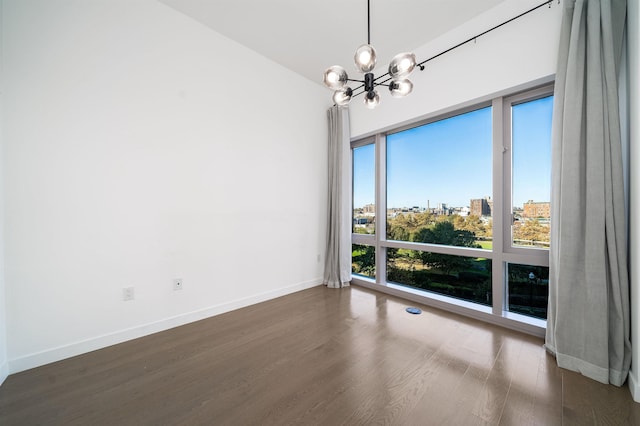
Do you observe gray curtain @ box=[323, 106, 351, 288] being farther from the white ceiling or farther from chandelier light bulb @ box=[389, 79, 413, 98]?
chandelier light bulb @ box=[389, 79, 413, 98]

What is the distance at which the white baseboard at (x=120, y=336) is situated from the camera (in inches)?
69.1

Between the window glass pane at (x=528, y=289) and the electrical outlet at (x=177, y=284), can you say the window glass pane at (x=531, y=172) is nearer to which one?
the window glass pane at (x=528, y=289)

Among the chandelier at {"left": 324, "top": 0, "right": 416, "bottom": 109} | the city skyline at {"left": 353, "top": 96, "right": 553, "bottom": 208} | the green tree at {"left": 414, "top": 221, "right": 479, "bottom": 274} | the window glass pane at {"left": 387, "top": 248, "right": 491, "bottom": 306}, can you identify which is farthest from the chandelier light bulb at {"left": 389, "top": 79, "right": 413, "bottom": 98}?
the window glass pane at {"left": 387, "top": 248, "right": 491, "bottom": 306}

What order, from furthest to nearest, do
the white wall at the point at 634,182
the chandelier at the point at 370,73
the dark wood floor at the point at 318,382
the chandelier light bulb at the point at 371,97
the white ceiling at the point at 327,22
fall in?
the white ceiling at the point at 327,22 < the chandelier light bulb at the point at 371,97 < the chandelier at the point at 370,73 < the white wall at the point at 634,182 < the dark wood floor at the point at 318,382

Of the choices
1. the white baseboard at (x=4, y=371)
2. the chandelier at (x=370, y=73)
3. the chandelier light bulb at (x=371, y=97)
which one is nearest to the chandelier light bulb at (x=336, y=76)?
the chandelier at (x=370, y=73)

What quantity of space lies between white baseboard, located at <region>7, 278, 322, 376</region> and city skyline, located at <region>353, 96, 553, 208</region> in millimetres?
2243

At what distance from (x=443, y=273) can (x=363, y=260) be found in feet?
3.90

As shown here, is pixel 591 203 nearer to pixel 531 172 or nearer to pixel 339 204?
pixel 531 172

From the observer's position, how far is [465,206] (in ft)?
9.02

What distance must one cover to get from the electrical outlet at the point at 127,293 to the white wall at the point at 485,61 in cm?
334

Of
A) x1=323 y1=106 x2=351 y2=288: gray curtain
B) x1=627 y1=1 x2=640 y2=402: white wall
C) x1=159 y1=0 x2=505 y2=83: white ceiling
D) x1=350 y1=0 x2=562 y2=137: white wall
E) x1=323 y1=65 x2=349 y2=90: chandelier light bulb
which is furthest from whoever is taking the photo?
x1=323 y1=106 x2=351 y2=288: gray curtain

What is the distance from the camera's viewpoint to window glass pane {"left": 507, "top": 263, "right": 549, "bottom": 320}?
7.42 ft

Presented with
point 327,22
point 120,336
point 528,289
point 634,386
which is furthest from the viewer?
Answer: point 327,22

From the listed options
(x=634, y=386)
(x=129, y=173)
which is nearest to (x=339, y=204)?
(x=129, y=173)
